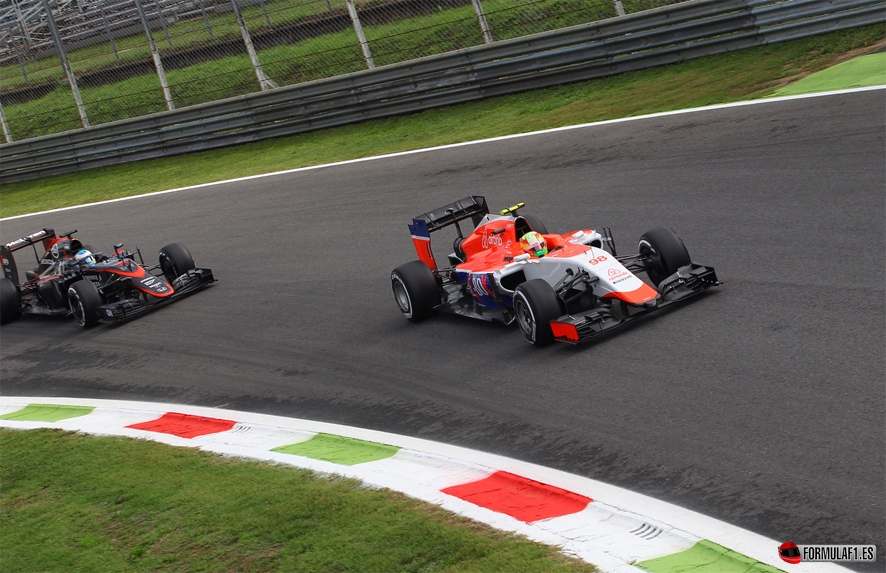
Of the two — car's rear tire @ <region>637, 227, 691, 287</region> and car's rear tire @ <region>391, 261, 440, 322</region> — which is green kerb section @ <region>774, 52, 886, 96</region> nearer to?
car's rear tire @ <region>637, 227, 691, 287</region>

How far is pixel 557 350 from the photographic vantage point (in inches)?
332

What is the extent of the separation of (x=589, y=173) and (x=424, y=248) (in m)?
3.64

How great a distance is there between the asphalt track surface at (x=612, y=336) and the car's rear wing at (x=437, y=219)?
80cm

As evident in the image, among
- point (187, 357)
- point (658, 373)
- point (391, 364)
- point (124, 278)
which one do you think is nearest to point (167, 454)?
point (391, 364)

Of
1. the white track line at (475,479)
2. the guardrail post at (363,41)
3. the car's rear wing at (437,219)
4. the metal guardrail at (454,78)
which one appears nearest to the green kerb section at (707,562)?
the white track line at (475,479)

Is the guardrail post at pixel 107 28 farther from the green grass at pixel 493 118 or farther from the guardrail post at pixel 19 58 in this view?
the green grass at pixel 493 118

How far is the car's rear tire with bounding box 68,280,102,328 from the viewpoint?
1278 cm

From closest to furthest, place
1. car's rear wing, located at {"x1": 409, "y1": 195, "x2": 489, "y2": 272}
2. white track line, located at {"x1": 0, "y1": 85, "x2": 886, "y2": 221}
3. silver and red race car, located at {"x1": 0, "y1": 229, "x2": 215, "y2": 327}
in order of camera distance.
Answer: car's rear wing, located at {"x1": 409, "y1": 195, "x2": 489, "y2": 272} < silver and red race car, located at {"x1": 0, "y1": 229, "x2": 215, "y2": 327} < white track line, located at {"x1": 0, "y1": 85, "x2": 886, "y2": 221}

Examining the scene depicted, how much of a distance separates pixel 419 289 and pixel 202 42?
13345mm

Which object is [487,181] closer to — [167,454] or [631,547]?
[167,454]

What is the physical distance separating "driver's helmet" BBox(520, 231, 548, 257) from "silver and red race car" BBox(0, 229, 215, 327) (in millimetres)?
5696

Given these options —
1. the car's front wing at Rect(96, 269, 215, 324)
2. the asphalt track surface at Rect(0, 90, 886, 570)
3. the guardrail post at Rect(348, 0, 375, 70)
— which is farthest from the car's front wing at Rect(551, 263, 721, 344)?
the guardrail post at Rect(348, 0, 375, 70)

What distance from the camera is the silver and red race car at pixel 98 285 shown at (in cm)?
1289

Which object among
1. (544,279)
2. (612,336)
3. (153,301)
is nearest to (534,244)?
(544,279)
